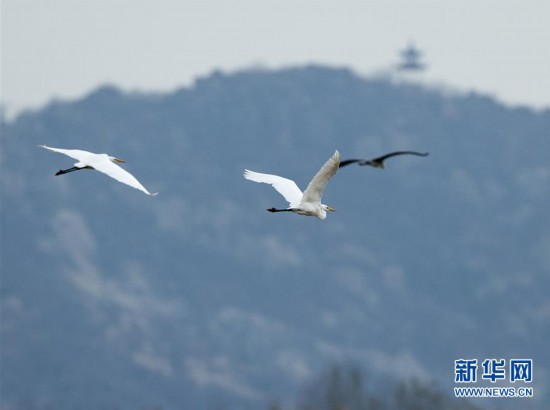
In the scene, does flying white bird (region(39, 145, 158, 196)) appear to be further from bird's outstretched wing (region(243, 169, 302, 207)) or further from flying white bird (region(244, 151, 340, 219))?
flying white bird (region(244, 151, 340, 219))

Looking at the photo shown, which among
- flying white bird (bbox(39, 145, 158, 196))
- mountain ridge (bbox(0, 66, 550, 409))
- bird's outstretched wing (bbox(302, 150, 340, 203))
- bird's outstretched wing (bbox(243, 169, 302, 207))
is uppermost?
mountain ridge (bbox(0, 66, 550, 409))

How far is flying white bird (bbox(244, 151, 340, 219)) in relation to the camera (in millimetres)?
28275

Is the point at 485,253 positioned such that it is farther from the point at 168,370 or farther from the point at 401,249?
the point at 168,370

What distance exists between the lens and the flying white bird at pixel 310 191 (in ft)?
92.8

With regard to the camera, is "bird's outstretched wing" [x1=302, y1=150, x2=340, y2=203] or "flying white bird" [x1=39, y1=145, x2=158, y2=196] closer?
"bird's outstretched wing" [x1=302, y1=150, x2=340, y2=203]

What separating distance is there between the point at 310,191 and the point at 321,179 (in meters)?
0.90

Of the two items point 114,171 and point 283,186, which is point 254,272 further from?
point 114,171

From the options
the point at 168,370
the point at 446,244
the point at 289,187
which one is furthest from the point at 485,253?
the point at 289,187

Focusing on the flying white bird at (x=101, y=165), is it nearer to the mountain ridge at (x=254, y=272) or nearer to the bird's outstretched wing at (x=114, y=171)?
the bird's outstretched wing at (x=114, y=171)

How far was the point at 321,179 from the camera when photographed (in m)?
29.2

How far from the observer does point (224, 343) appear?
152875 millimetres

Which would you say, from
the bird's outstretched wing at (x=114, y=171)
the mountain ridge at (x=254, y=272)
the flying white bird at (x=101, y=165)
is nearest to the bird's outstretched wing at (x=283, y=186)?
the flying white bird at (x=101, y=165)

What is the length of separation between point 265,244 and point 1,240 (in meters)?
29.3

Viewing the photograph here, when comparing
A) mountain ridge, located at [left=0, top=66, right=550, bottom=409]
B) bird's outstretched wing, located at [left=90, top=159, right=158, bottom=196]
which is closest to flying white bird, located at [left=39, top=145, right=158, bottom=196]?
bird's outstretched wing, located at [left=90, top=159, right=158, bottom=196]
